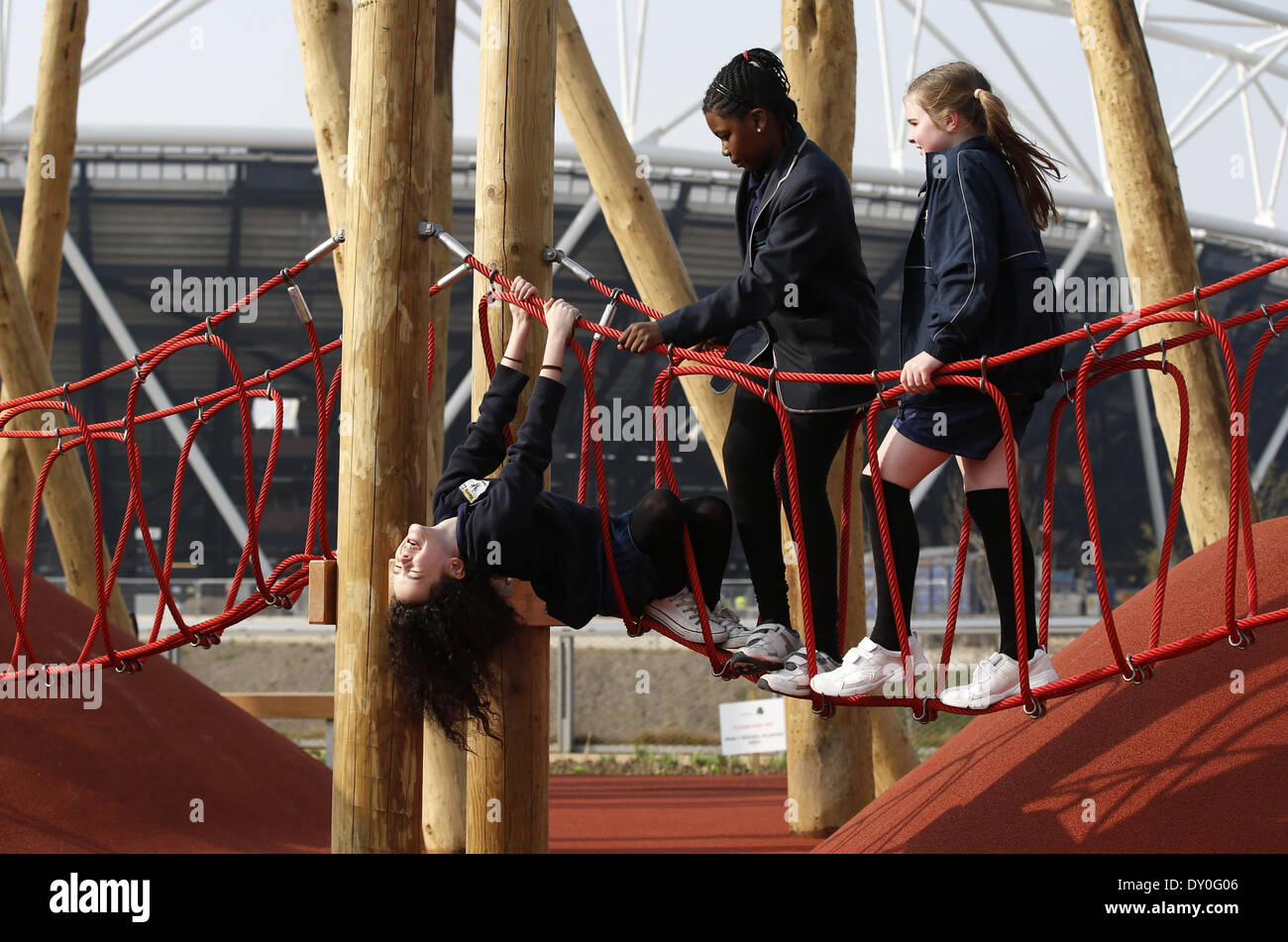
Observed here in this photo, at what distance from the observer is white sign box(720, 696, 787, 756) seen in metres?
8.31

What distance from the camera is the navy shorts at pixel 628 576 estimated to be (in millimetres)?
3889

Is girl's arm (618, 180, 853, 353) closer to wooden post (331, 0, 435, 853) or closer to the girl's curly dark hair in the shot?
wooden post (331, 0, 435, 853)

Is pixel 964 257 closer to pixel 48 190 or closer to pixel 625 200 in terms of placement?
pixel 625 200

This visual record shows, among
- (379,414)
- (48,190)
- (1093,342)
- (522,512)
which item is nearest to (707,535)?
(522,512)

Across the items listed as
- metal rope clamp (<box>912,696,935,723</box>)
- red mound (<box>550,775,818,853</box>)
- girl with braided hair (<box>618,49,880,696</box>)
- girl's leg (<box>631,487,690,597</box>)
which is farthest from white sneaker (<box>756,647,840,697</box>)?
red mound (<box>550,775,818,853</box>)

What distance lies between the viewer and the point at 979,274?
11.4ft

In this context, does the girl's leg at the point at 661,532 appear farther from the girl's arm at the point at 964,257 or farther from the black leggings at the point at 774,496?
the girl's arm at the point at 964,257

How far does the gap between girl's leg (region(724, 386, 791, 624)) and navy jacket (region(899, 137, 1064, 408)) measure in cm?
43

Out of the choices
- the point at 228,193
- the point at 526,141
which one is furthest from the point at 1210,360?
the point at 228,193

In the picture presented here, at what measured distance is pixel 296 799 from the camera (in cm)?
611

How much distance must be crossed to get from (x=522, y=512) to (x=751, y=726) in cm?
508

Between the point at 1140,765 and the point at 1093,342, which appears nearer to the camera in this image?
the point at 1093,342

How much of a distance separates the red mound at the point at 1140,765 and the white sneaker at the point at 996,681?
0.44 m
